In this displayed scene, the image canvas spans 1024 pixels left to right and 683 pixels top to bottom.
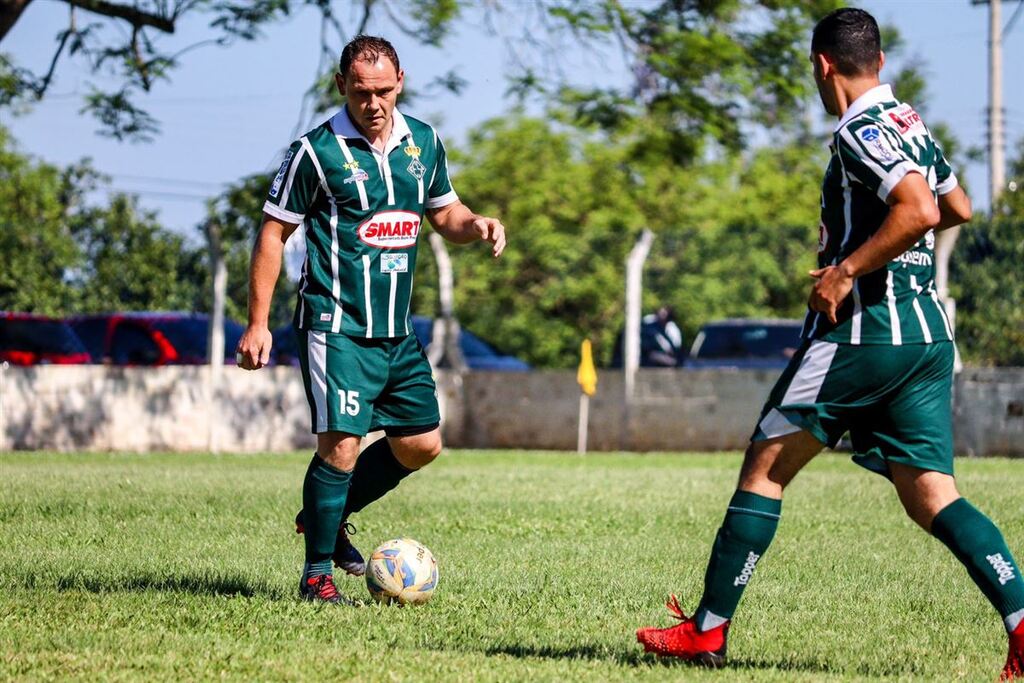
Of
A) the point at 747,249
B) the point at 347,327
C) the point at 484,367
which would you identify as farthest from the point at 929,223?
the point at 484,367

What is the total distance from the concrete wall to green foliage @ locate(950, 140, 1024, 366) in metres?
0.31

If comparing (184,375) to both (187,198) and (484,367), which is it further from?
(187,198)

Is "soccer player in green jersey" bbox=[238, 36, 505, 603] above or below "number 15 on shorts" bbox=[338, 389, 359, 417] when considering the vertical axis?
above

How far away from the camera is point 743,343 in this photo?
19266 mm

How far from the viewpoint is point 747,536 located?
464 centimetres

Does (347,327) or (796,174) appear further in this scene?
(796,174)

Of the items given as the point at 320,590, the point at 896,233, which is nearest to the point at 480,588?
the point at 320,590

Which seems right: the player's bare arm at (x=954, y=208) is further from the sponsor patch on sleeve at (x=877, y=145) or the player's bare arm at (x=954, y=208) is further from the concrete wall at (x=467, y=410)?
the concrete wall at (x=467, y=410)

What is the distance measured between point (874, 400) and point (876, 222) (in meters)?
0.54

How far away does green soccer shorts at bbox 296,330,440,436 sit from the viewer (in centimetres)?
594

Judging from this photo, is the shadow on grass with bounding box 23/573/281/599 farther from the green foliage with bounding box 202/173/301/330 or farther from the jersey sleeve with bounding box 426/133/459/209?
the green foliage with bounding box 202/173/301/330

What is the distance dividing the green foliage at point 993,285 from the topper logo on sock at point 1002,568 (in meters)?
13.2

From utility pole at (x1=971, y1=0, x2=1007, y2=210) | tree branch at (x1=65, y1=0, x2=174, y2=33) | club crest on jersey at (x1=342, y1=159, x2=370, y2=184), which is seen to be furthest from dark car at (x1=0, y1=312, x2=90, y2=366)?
utility pole at (x1=971, y1=0, x2=1007, y2=210)

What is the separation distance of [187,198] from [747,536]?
47.7m
